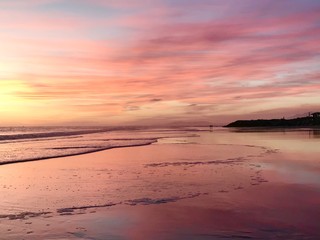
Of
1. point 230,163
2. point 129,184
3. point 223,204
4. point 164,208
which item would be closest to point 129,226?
point 164,208

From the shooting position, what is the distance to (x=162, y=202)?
33.5 feet

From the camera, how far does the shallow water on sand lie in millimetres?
7555

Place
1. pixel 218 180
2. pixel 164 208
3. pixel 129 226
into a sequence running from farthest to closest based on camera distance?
pixel 218 180 < pixel 164 208 < pixel 129 226

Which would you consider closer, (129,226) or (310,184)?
(129,226)

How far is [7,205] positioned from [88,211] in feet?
7.66

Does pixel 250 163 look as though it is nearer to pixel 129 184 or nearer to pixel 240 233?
pixel 129 184

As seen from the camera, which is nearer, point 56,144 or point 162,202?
point 162,202

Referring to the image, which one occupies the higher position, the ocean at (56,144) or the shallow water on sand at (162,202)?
the ocean at (56,144)

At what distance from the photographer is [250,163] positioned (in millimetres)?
18766

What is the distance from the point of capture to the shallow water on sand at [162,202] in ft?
24.8

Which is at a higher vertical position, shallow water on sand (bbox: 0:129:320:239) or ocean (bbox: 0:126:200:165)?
ocean (bbox: 0:126:200:165)

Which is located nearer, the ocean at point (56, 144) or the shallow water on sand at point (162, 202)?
the shallow water on sand at point (162, 202)

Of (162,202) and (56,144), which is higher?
(56,144)

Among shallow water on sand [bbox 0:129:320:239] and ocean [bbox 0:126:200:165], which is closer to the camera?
shallow water on sand [bbox 0:129:320:239]
